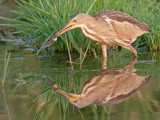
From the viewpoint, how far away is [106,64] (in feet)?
17.3

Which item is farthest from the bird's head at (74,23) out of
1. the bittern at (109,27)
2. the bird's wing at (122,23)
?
the bird's wing at (122,23)

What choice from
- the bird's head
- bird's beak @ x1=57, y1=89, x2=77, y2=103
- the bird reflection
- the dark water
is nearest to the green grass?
the dark water

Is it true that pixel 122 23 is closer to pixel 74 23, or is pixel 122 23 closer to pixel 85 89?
pixel 74 23

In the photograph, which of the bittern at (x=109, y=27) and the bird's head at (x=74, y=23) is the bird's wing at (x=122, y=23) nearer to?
the bittern at (x=109, y=27)

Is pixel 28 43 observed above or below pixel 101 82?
above

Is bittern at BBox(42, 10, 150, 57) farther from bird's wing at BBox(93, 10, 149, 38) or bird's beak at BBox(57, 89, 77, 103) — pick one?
bird's beak at BBox(57, 89, 77, 103)

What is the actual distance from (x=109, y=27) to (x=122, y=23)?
0.33m

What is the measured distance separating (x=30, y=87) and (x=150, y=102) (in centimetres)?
129

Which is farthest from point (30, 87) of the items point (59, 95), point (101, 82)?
point (101, 82)

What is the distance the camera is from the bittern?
5180 mm

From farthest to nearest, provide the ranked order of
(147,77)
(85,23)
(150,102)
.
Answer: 1. (85,23)
2. (147,77)
3. (150,102)

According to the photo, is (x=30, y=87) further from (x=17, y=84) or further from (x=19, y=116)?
(x=19, y=116)

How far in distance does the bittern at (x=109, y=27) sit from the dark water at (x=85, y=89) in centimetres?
31

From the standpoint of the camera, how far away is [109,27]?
554 cm
